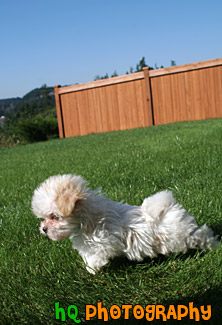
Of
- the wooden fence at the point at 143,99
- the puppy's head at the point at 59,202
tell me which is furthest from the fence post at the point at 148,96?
the puppy's head at the point at 59,202

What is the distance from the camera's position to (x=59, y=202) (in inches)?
73.7

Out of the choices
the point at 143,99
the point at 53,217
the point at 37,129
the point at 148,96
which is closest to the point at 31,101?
the point at 37,129

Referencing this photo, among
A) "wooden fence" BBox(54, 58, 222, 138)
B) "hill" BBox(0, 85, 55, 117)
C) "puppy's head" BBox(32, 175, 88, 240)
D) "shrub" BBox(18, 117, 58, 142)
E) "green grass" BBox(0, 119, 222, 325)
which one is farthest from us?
"hill" BBox(0, 85, 55, 117)

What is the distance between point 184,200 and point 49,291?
1441mm

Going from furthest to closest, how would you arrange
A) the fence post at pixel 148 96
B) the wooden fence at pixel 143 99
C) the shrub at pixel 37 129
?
the shrub at pixel 37 129, the fence post at pixel 148 96, the wooden fence at pixel 143 99

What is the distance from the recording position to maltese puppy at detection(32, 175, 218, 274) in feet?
6.33

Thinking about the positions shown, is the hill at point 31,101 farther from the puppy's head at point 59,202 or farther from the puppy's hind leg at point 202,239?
the puppy's hind leg at point 202,239

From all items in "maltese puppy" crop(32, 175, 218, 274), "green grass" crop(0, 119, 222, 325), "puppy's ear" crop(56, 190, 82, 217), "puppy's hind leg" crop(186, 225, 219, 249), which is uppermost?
"puppy's ear" crop(56, 190, 82, 217)

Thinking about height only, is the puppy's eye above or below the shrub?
below

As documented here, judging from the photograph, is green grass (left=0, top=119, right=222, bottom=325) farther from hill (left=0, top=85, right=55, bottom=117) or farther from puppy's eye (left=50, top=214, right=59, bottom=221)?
hill (left=0, top=85, right=55, bottom=117)

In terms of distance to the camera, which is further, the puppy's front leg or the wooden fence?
the wooden fence

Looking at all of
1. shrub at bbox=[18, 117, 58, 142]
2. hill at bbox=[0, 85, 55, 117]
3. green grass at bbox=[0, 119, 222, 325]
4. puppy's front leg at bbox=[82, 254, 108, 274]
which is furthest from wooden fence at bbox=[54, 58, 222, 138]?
hill at bbox=[0, 85, 55, 117]

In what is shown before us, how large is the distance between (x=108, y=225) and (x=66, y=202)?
0.92 feet

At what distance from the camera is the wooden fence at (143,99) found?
502 inches
